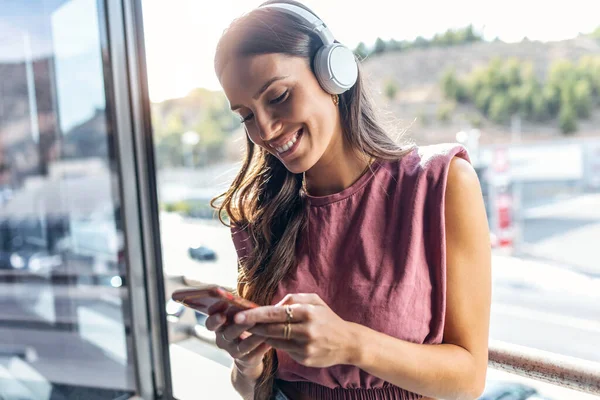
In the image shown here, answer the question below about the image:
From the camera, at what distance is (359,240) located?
0.78 meters

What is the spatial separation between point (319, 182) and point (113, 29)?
116 cm

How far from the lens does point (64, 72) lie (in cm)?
172

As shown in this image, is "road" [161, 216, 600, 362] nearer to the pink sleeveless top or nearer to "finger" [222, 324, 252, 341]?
the pink sleeveless top

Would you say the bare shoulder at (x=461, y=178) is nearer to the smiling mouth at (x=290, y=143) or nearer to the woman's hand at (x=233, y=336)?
the smiling mouth at (x=290, y=143)

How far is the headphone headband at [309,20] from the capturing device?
77 cm

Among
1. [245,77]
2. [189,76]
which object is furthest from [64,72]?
[245,77]

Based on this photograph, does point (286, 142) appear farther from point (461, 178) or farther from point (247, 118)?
point (461, 178)

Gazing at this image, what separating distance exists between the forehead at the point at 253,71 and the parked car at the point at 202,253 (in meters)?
1.37

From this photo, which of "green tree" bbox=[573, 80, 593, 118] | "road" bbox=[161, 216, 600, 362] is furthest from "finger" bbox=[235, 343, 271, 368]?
"green tree" bbox=[573, 80, 593, 118]

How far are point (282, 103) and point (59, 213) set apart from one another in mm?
1394

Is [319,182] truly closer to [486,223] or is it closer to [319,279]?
[319,279]

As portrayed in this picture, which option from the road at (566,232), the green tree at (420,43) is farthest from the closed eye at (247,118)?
the green tree at (420,43)

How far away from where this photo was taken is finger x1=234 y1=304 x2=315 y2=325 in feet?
1.86

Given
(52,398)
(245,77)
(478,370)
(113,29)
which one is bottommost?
(52,398)
